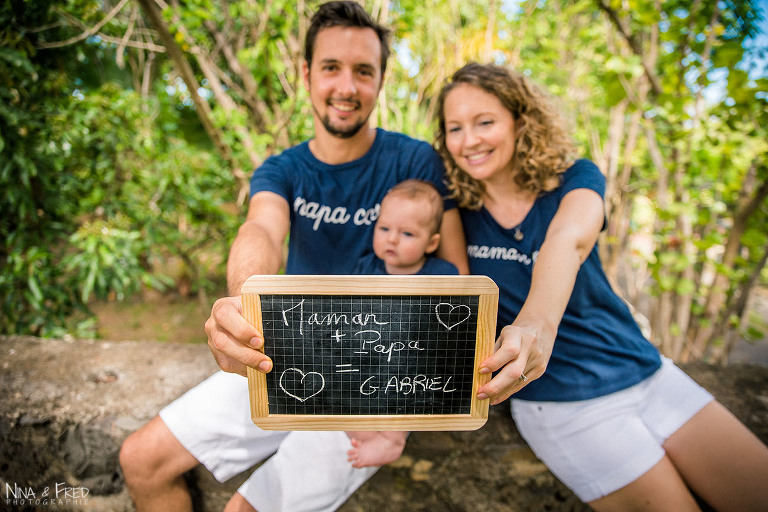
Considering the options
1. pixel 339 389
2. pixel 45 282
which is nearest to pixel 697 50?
pixel 339 389

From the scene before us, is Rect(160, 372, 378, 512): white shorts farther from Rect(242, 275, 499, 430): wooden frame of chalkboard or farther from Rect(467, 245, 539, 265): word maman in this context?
Rect(467, 245, 539, 265): word maman

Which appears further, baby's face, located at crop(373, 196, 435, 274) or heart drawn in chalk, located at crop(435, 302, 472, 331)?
baby's face, located at crop(373, 196, 435, 274)

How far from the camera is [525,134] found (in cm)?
166

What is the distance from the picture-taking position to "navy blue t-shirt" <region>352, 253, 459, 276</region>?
1.64 meters

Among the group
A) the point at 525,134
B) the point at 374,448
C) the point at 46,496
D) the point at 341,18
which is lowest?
the point at 46,496

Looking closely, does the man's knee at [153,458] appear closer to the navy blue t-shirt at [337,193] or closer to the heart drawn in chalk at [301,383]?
the heart drawn in chalk at [301,383]

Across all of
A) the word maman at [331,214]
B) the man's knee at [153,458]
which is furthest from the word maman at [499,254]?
the man's knee at [153,458]

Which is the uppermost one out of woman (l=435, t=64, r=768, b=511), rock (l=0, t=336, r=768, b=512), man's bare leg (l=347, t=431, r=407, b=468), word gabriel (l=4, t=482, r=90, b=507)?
woman (l=435, t=64, r=768, b=511)

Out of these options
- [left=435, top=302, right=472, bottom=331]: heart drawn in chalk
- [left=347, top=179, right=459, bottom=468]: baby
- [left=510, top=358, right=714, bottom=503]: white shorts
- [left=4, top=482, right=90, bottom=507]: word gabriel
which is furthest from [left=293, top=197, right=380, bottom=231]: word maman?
[left=4, top=482, right=90, bottom=507]: word gabriel

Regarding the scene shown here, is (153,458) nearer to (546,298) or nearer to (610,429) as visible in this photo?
(546,298)

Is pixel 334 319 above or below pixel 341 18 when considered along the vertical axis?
below

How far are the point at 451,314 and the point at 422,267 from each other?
0.64 m

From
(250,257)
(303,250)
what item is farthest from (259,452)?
(303,250)

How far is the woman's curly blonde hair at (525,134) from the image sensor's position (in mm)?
1612
